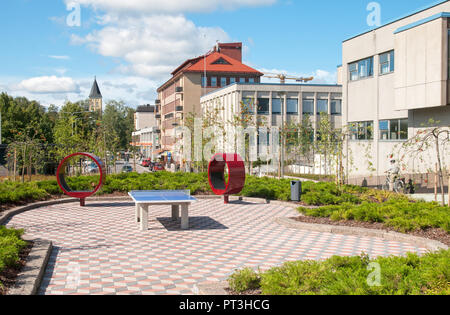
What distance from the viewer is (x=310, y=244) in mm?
11141

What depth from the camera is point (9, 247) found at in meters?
8.52

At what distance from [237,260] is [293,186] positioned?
9.26 m

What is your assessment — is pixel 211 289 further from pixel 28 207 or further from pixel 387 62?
pixel 387 62

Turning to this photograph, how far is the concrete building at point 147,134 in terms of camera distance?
340 ft

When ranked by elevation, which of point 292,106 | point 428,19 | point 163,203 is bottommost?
point 163,203

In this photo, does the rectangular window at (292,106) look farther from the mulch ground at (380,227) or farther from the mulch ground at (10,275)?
the mulch ground at (10,275)

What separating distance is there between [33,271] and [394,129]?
90.6 ft

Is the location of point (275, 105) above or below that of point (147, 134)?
above

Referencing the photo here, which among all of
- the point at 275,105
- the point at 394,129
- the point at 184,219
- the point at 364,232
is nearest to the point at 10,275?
the point at 184,219

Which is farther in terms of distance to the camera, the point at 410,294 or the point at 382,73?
the point at 382,73

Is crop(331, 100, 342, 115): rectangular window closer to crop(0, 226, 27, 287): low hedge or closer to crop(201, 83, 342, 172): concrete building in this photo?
crop(201, 83, 342, 172): concrete building

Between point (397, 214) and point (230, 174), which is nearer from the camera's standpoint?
point (397, 214)
